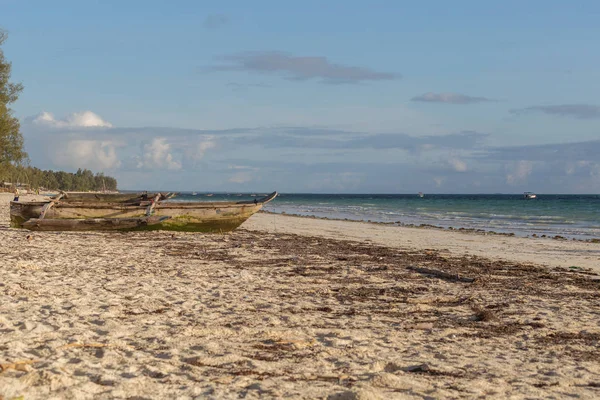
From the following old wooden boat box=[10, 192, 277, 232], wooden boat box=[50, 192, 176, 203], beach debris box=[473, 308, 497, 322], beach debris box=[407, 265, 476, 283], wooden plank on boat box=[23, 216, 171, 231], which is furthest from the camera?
wooden boat box=[50, 192, 176, 203]

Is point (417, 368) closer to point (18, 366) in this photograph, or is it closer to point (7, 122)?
point (18, 366)

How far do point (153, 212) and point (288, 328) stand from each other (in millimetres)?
13264

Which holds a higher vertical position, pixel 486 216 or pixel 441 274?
pixel 486 216

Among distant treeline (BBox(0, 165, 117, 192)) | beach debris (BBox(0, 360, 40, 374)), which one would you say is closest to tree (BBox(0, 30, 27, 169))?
beach debris (BBox(0, 360, 40, 374))

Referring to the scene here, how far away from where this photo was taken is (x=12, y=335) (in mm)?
5297

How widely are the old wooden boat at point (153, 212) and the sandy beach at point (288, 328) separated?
228 inches

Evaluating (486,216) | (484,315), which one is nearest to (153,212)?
(484,315)

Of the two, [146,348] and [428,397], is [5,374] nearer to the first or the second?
[146,348]

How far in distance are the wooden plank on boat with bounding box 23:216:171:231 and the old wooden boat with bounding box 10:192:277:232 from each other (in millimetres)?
201

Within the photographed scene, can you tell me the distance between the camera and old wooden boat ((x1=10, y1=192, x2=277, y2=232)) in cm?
1778

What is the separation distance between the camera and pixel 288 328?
6.05 m

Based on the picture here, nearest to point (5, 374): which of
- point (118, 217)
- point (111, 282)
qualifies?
point (111, 282)

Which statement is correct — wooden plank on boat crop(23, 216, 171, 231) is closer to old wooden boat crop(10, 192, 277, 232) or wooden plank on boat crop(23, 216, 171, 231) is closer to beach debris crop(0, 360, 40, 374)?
old wooden boat crop(10, 192, 277, 232)

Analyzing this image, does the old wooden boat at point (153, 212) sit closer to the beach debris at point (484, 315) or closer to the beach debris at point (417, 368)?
the beach debris at point (484, 315)
